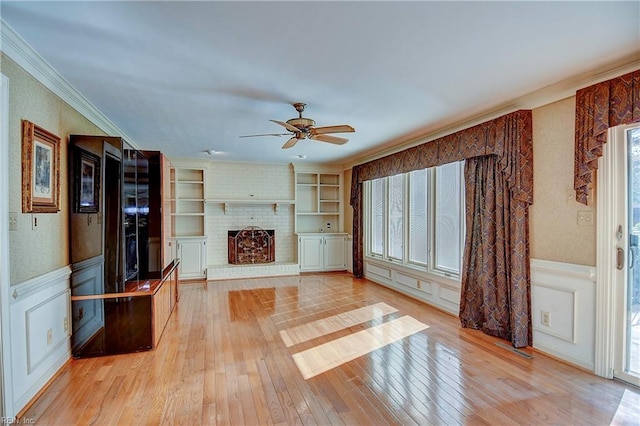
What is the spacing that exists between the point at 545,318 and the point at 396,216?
3.00 meters

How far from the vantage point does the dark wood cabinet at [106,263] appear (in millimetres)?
3018

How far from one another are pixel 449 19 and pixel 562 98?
1.76 metres

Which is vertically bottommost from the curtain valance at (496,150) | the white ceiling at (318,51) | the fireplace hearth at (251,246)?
the fireplace hearth at (251,246)

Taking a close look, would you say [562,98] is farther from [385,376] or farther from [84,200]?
[84,200]

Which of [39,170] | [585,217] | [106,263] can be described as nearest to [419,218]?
[585,217]

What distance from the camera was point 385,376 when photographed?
2688mm

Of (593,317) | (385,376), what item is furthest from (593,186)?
(385,376)

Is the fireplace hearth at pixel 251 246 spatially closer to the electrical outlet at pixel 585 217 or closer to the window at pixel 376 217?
the window at pixel 376 217

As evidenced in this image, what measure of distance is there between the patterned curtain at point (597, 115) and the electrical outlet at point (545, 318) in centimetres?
109

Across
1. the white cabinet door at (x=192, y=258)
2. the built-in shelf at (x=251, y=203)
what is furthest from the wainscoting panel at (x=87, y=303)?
the built-in shelf at (x=251, y=203)

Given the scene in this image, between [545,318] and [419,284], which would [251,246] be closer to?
[419,284]

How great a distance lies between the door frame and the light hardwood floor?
24 centimetres

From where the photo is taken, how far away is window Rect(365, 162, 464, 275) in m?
4.40

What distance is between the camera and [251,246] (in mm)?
7332
